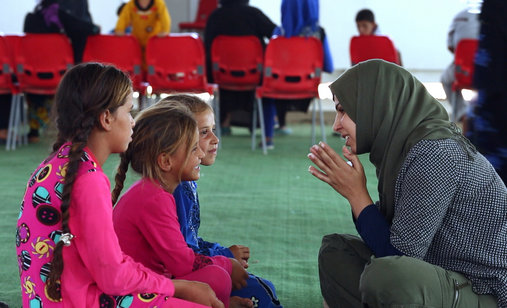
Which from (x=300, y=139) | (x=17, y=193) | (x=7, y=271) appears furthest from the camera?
(x=300, y=139)

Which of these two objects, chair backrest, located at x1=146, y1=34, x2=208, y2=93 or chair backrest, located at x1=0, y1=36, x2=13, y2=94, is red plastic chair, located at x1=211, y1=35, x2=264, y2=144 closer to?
chair backrest, located at x1=146, y1=34, x2=208, y2=93

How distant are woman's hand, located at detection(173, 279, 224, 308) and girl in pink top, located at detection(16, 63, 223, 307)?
0.13 meters

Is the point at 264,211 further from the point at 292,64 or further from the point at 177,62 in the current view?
the point at 177,62

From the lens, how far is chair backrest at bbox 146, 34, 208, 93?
5.74m

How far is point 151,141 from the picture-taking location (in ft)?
6.60

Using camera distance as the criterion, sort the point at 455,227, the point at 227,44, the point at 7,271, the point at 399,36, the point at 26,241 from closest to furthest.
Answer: the point at 26,241
the point at 455,227
the point at 7,271
the point at 227,44
the point at 399,36

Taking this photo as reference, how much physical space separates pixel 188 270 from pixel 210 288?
0.14 meters

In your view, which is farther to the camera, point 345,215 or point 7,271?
point 345,215

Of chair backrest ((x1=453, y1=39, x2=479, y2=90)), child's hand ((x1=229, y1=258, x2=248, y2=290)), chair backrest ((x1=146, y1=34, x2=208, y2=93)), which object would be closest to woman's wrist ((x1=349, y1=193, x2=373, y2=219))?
child's hand ((x1=229, y1=258, x2=248, y2=290))

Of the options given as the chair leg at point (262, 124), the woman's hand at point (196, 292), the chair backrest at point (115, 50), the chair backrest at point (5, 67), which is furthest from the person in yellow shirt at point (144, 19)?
the woman's hand at point (196, 292)

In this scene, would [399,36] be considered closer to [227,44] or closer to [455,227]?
[227,44]

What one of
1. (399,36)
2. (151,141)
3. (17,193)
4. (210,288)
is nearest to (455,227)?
(210,288)

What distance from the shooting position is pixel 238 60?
588 centimetres

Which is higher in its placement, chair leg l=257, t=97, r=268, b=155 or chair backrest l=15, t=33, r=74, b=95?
chair backrest l=15, t=33, r=74, b=95
